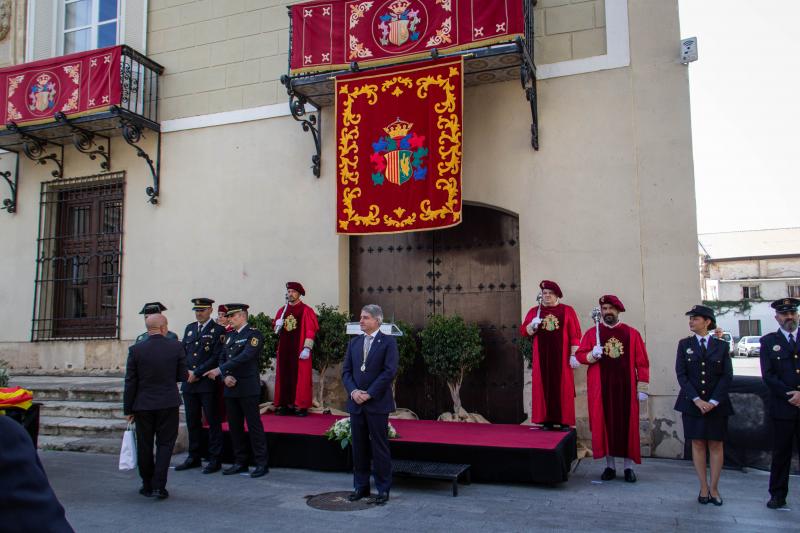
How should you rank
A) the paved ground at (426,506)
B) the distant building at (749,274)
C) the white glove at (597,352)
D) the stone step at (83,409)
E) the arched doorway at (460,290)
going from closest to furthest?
the paved ground at (426,506), the white glove at (597,352), the stone step at (83,409), the arched doorway at (460,290), the distant building at (749,274)

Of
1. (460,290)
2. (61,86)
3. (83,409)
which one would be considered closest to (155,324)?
(83,409)

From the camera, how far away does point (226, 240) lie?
10586mm

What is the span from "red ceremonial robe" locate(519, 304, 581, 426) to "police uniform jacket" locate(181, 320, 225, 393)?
11.9 ft

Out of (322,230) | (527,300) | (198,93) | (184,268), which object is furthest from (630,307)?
(198,93)

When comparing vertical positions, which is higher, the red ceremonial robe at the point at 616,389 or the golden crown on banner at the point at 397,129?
the golden crown on banner at the point at 397,129

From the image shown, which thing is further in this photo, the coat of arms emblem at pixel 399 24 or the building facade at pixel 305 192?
the coat of arms emblem at pixel 399 24

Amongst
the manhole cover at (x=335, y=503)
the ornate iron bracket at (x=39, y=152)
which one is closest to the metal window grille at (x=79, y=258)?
the ornate iron bracket at (x=39, y=152)

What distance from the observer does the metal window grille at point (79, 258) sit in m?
11.5

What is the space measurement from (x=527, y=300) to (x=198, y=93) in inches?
260

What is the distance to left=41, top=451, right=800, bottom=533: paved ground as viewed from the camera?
5.09 metres

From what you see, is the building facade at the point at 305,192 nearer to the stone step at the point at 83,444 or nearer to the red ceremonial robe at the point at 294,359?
the red ceremonial robe at the point at 294,359

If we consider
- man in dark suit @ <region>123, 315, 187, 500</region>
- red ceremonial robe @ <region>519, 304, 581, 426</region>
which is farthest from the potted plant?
man in dark suit @ <region>123, 315, 187, 500</region>

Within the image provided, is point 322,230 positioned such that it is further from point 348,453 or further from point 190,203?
point 348,453

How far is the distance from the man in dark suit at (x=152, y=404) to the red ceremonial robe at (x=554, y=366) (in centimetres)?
406
